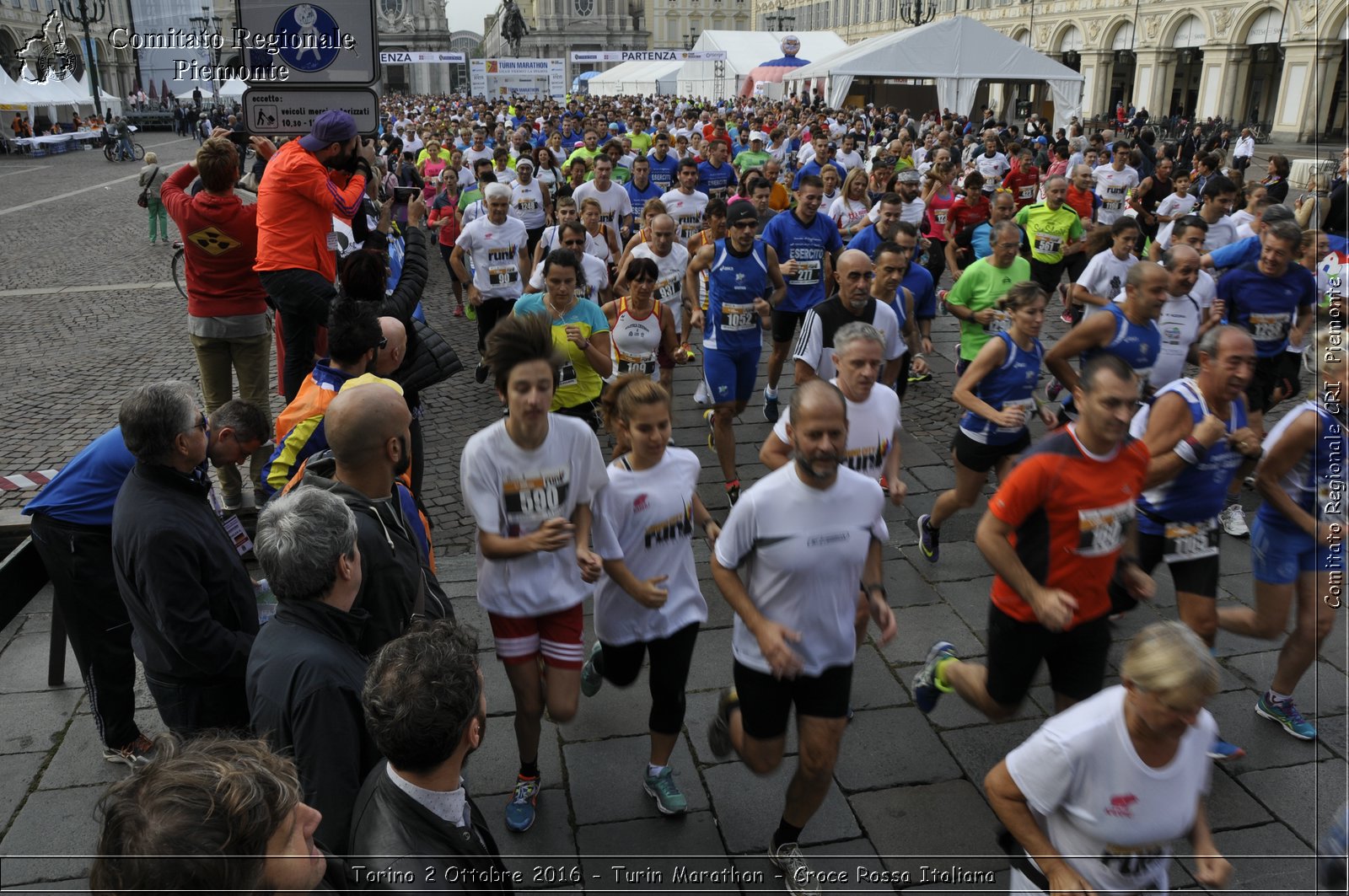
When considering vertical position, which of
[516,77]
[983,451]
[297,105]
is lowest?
[983,451]

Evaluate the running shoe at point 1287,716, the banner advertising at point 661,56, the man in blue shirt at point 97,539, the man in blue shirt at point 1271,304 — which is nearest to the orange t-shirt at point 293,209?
the man in blue shirt at point 97,539

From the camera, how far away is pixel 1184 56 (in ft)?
141

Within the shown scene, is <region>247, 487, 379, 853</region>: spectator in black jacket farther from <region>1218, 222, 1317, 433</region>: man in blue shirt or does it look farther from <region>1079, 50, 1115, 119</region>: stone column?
<region>1079, 50, 1115, 119</region>: stone column

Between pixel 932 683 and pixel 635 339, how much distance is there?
3.26 meters

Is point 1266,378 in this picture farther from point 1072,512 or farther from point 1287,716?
point 1072,512

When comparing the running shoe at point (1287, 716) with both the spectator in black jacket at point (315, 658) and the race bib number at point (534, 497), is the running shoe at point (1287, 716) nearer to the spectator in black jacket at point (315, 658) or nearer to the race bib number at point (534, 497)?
the race bib number at point (534, 497)

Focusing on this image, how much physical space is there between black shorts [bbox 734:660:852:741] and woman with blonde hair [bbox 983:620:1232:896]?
719mm

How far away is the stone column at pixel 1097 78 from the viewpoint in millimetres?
45406

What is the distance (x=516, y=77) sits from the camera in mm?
56156

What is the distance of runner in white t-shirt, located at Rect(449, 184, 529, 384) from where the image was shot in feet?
25.8

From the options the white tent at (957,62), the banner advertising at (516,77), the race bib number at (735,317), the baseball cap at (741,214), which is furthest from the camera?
the banner advertising at (516,77)

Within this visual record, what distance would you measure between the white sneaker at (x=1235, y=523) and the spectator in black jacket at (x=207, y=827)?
5.89 meters

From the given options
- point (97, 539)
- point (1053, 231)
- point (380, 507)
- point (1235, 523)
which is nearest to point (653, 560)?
point (380, 507)

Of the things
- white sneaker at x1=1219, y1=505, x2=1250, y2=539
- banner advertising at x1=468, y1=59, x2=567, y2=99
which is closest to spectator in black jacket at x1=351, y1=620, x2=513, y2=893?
white sneaker at x1=1219, y1=505, x2=1250, y2=539
